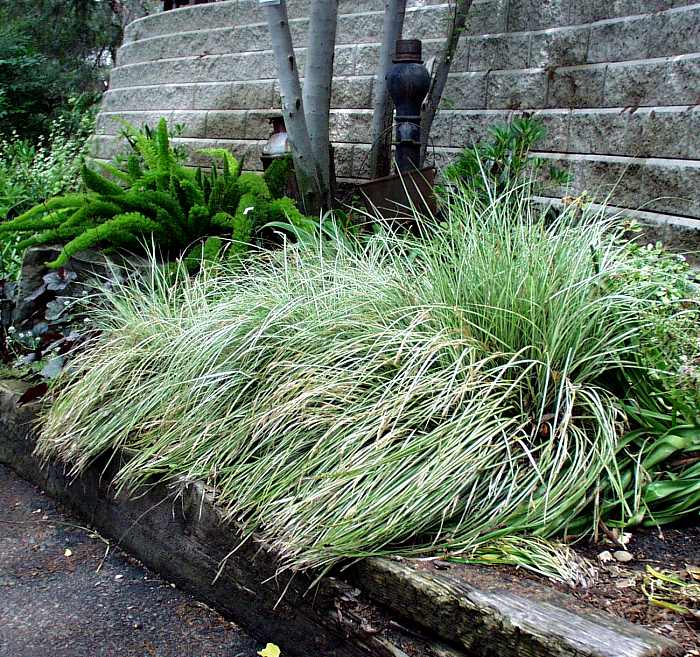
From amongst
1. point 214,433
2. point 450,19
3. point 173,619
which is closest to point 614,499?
point 214,433

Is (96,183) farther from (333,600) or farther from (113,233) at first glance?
(333,600)

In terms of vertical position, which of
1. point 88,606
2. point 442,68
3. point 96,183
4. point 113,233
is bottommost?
point 88,606

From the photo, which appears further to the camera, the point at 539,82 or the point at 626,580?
the point at 539,82

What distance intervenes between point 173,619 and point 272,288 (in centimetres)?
123

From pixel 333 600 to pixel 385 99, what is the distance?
13.0ft

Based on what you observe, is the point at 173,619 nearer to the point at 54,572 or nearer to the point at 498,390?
the point at 54,572

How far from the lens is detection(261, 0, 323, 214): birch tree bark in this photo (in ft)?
14.4

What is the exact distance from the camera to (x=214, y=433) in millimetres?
2480

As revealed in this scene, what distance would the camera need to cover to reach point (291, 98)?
4.41 metres

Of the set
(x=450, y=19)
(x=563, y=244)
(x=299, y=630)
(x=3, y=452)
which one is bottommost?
(x=3, y=452)

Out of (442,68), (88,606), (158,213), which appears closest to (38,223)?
(158,213)

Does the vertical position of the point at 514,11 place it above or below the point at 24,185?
above

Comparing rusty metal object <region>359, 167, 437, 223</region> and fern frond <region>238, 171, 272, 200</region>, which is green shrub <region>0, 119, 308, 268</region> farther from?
rusty metal object <region>359, 167, 437, 223</region>

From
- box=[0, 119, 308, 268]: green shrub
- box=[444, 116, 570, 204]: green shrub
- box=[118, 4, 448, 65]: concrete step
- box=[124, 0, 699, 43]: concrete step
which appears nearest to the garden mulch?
box=[444, 116, 570, 204]: green shrub
